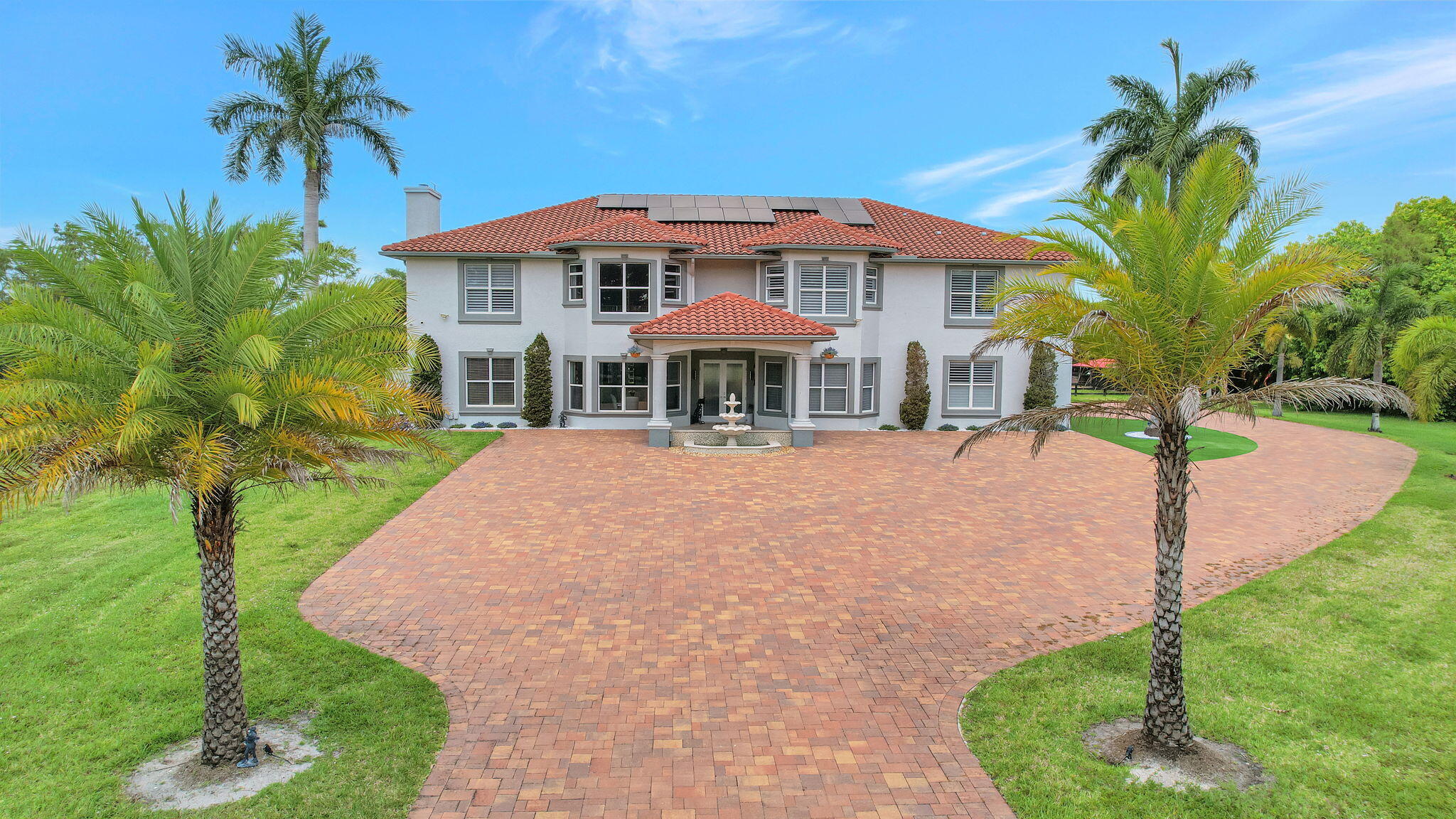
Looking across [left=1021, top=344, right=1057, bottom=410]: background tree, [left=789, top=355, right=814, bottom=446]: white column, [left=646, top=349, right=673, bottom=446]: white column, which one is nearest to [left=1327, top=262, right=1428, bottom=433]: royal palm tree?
[left=1021, top=344, right=1057, bottom=410]: background tree

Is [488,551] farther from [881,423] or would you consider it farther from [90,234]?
[881,423]

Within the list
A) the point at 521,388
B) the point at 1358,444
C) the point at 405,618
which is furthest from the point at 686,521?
the point at 1358,444

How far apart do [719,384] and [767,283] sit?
12.8 feet

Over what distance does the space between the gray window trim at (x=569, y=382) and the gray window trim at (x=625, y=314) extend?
1470 millimetres

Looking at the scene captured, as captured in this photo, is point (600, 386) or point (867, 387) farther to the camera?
point (867, 387)

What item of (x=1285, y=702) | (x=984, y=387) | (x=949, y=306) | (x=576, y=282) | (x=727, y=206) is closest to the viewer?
(x=1285, y=702)

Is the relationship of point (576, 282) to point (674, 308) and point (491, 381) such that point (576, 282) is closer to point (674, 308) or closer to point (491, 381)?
point (674, 308)

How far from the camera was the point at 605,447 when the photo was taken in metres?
21.6

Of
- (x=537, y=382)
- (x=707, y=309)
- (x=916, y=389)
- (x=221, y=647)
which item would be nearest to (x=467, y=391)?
(x=537, y=382)

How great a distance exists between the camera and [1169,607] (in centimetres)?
670

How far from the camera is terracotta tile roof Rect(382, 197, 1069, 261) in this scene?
24734 millimetres

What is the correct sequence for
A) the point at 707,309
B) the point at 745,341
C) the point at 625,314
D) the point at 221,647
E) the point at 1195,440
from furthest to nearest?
the point at 625,314
the point at 707,309
the point at 1195,440
the point at 745,341
the point at 221,647

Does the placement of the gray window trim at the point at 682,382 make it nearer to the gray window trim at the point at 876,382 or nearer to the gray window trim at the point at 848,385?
the gray window trim at the point at 848,385

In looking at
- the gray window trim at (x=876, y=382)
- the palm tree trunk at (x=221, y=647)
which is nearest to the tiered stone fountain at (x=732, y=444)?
the gray window trim at (x=876, y=382)
